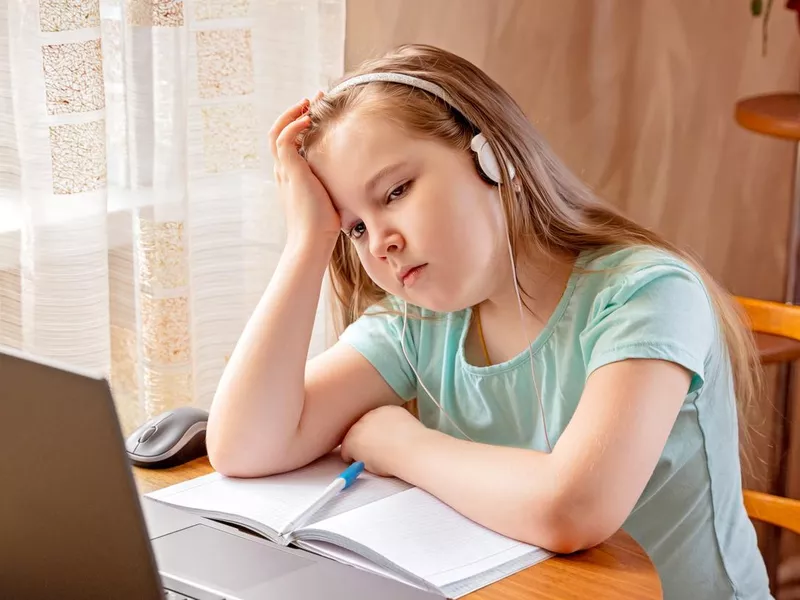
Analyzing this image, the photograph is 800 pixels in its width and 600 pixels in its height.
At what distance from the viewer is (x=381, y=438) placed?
1.20m

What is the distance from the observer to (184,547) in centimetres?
101

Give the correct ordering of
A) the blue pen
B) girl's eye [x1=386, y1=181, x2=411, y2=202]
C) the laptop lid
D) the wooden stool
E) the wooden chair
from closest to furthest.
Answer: the laptop lid, the blue pen, girl's eye [x1=386, y1=181, x2=411, y2=202], the wooden chair, the wooden stool

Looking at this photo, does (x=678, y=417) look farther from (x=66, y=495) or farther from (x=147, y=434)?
(x=66, y=495)

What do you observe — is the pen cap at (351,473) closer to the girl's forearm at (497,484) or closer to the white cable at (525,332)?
the girl's forearm at (497,484)

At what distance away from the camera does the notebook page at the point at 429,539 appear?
969mm

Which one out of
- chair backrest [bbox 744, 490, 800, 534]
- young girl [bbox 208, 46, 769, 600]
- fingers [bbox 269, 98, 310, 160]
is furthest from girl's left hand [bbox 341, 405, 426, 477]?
chair backrest [bbox 744, 490, 800, 534]

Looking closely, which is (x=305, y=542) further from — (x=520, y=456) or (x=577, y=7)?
(x=577, y=7)

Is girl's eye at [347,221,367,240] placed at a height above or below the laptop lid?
above

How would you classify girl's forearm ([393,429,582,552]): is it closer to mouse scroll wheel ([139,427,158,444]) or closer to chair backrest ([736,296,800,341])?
mouse scroll wheel ([139,427,158,444])

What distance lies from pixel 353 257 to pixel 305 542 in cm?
45

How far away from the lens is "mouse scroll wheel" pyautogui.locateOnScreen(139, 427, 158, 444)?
1.25 meters

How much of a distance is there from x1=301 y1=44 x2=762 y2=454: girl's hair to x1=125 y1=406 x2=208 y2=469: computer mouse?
0.34 m

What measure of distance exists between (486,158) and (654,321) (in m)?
0.24

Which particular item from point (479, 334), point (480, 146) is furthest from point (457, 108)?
point (479, 334)
